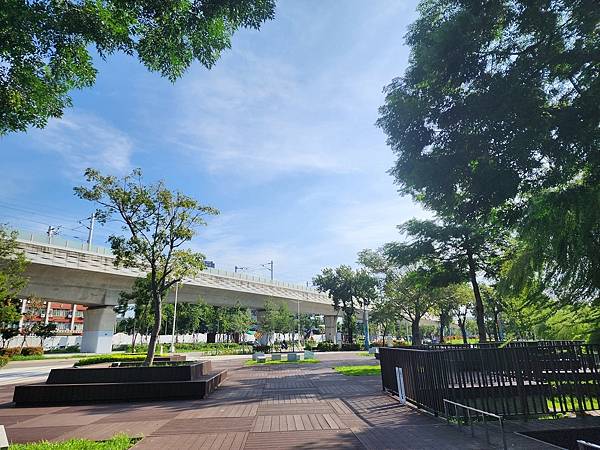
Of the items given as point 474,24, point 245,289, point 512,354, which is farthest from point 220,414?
point 245,289

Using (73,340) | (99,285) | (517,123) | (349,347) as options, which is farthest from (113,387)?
(73,340)

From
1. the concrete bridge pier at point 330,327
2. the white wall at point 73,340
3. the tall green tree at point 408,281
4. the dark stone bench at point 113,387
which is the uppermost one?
the tall green tree at point 408,281

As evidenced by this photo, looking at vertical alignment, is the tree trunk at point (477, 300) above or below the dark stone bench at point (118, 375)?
above

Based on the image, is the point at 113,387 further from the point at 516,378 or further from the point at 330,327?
the point at 330,327

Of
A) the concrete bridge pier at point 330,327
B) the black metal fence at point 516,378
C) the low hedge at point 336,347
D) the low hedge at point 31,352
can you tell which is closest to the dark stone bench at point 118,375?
the black metal fence at point 516,378

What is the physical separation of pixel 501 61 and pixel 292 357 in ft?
85.2

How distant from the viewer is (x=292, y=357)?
30.3 m

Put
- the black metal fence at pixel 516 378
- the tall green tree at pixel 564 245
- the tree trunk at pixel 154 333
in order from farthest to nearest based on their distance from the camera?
the tree trunk at pixel 154 333
the black metal fence at pixel 516 378
the tall green tree at pixel 564 245

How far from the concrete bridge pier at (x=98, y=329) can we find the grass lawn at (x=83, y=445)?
3628 centimetres

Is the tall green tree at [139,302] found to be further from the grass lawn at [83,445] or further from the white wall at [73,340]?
the grass lawn at [83,445]

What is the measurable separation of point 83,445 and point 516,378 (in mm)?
8914

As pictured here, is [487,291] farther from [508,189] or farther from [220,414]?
[220,414]

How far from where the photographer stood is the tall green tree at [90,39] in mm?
5816

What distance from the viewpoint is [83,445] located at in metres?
6.91
